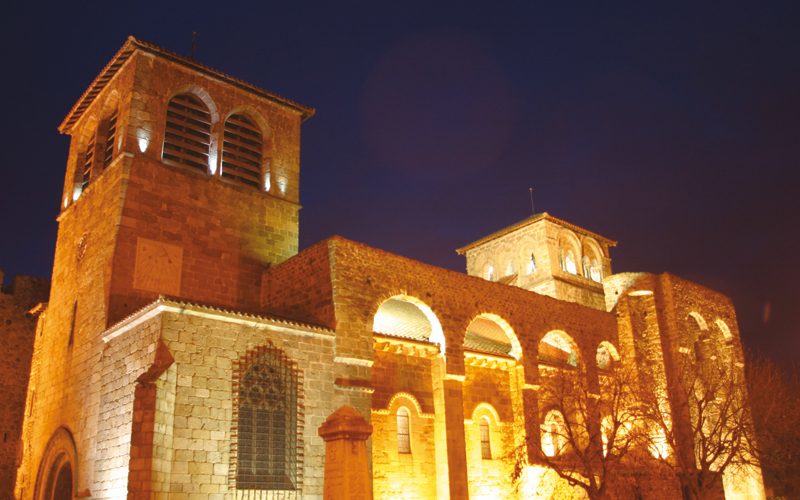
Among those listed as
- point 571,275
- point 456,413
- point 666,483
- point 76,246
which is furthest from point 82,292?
point 571,275

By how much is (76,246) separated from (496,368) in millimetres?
14023

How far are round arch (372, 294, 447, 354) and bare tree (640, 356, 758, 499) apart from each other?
7.07 metres

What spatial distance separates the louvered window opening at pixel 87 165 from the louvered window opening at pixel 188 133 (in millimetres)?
2894

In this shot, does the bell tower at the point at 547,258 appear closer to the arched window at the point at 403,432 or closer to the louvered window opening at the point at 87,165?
the arched window at the point at 403,432

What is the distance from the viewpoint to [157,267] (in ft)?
67.3

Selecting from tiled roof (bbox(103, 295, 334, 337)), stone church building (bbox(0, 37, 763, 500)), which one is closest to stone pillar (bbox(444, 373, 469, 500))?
stone church building (bbox(0, 37, 763, 500))

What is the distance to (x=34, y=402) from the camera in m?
22.7

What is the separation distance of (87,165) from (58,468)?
10.00 m

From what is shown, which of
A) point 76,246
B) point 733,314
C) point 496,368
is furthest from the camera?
point 733,314

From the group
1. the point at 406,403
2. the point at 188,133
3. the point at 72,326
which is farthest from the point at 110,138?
the point at 406,403

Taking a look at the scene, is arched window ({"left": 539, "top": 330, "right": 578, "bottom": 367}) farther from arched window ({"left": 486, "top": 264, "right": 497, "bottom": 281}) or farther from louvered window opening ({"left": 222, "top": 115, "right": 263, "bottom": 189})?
louvered window opening ({"left": 222, "top": 115, "right": 263, "bottom": 189})

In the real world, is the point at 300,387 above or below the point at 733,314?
below

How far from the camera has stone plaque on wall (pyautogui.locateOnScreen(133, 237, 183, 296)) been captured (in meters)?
20.1

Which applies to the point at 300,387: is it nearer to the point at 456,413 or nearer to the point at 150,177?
the point at 456,413
